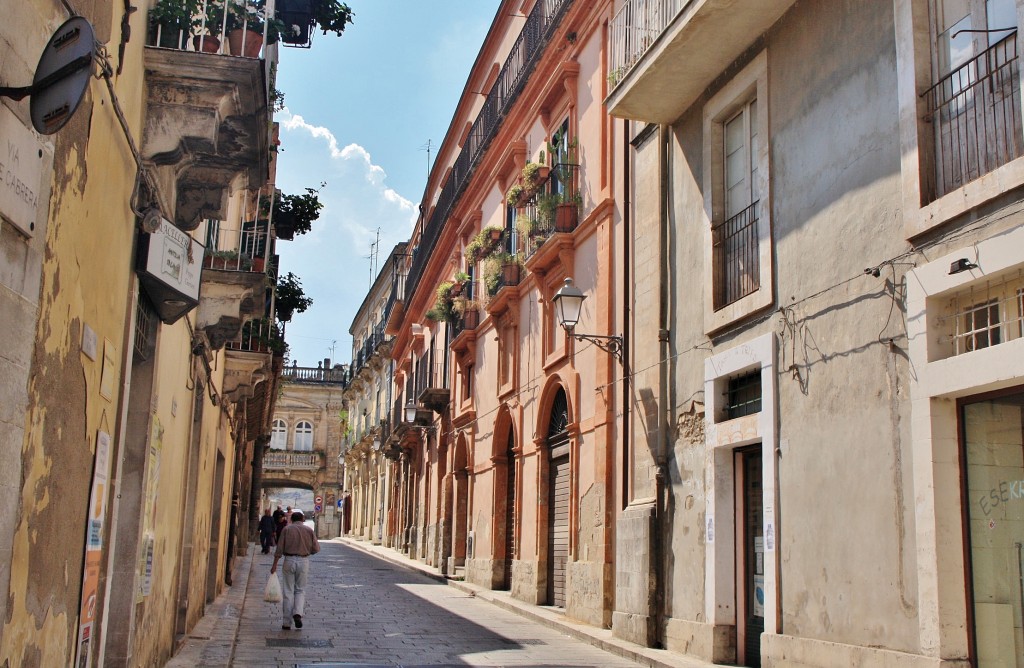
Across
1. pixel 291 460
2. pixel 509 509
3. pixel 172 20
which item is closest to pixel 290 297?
pixel 509 509

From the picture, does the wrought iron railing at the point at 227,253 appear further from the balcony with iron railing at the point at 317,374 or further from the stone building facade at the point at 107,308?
the balcony with iron railing at the point at 317,374

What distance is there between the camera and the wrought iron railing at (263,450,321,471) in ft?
214

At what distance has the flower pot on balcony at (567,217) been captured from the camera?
17.1 m

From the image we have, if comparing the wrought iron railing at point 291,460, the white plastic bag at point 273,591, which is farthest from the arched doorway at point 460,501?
the wrought iron railing at point 291,460

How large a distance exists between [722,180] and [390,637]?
6911mm

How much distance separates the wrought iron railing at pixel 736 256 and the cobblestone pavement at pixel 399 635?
12.7 ft

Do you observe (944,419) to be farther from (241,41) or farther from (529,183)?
(529,183)

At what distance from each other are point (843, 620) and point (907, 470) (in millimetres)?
1515

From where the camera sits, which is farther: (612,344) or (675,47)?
(612,344)

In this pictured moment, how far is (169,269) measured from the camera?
24.2 feet

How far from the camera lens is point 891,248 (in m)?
8.41

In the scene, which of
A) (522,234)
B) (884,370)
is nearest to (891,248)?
(884,370)

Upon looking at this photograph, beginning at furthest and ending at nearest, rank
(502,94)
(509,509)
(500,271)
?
(502,94), (509,509), (500,271)

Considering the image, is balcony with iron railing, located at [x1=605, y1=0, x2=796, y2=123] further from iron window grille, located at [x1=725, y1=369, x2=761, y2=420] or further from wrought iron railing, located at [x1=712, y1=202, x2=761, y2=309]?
iron window grille, located at [x1=725, y1=369, x2=761, y2=420]
